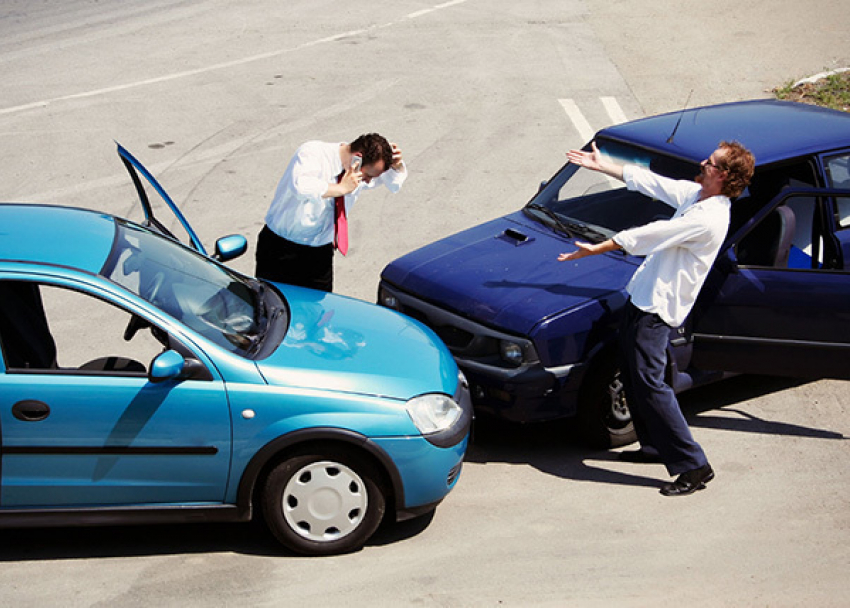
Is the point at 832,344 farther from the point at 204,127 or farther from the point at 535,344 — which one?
the point at 204,127

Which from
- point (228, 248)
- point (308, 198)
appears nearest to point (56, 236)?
point (228, 248)

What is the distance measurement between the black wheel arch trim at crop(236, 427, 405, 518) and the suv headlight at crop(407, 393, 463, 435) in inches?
10.0

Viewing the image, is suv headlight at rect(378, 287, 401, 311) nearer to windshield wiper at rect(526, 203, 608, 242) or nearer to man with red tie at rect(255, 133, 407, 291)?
man with red tie at rect(255, 133, 407, 291)

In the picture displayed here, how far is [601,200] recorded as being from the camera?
25.1 feet

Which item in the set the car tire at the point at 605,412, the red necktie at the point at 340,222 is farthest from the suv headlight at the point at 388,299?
the car tire at the point at 605,412

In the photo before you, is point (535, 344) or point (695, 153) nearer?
point (535, 344)

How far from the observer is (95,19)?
1808cm

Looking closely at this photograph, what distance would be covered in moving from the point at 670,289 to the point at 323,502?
2310 mm

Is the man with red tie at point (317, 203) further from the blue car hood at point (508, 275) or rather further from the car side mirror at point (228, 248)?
the blue car hood at point (508, 275)

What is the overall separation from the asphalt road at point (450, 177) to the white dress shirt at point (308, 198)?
1.72 meters

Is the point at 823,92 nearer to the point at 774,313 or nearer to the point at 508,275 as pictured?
the point at 774,313

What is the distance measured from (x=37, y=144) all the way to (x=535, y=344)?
8.13m

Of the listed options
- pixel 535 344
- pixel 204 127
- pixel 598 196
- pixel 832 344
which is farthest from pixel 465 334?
pixel 204 127

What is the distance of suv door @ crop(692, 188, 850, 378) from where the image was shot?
6754 mm
